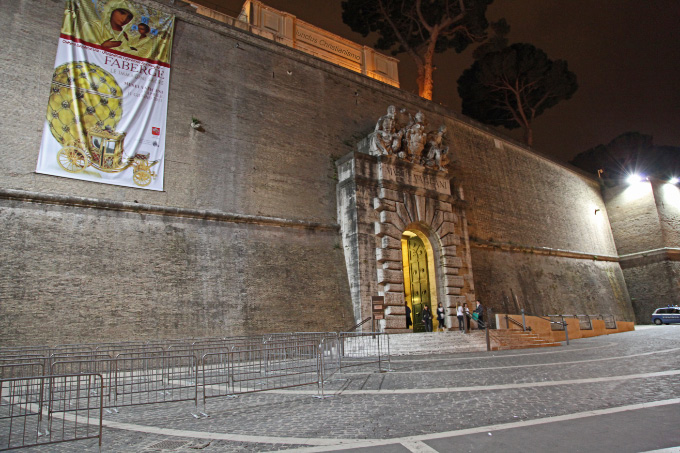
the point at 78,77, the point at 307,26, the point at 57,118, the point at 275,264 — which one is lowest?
the point at 275,264

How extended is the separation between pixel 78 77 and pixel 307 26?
10597 millimetres

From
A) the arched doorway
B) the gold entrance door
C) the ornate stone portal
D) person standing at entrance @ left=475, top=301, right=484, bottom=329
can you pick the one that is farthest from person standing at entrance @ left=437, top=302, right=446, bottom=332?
person standing at entrance @ left=475, top=301, right=484, bottom=329

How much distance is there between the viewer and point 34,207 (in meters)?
9.12

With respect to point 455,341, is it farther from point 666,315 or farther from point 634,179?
point 634,179

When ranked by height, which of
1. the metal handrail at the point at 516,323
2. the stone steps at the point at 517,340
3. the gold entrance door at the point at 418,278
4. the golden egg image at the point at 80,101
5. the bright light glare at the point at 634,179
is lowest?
the stone steps at the point at 517,340

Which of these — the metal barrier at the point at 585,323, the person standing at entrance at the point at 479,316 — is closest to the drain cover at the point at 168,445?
the person standing at entrance at the point at 479,316

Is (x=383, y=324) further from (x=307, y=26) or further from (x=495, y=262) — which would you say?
(x=307, y=26)

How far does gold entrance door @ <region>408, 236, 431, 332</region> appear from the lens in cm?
1476

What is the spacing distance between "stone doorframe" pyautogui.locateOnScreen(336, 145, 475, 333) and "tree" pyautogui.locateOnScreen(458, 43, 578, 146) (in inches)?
641

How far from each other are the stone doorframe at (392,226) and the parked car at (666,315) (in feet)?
43.6

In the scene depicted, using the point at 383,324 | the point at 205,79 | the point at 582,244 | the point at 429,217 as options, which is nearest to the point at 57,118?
the point at 205,79

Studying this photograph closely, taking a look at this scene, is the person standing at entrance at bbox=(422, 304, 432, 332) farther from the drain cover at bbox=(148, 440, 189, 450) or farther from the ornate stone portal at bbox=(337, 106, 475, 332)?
the drain cover at bbox=(148, 440, 189, 450)

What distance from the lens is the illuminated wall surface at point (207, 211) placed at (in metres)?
8.88

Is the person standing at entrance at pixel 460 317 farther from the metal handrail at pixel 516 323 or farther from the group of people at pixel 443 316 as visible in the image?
the metal handrail at pixel 516 323
